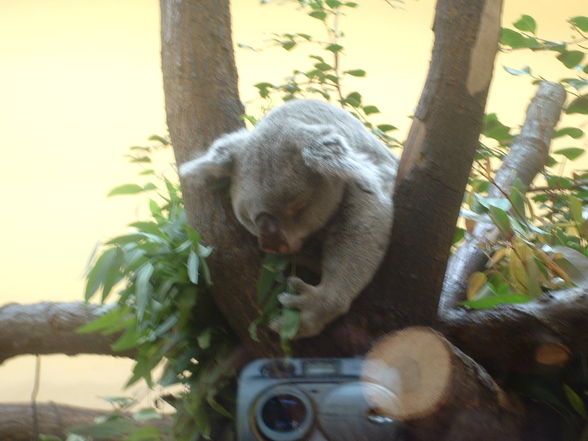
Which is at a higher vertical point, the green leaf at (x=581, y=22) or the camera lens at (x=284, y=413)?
the green leaf at (x=581, y=22)

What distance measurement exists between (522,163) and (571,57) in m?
0.48

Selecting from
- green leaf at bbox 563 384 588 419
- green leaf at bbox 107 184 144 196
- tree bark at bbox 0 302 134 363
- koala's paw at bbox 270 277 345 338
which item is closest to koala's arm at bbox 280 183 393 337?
koala's paw at bbox 270 277 345 338

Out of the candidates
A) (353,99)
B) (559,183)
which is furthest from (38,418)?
(559,183)

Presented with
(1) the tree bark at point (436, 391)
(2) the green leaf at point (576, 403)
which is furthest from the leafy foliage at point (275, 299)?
(2) the green leaf at point (576, 403)

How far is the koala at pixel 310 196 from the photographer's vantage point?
5.97 ft

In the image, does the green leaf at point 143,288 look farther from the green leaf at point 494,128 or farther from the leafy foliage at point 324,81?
the green leaf at point 494,128

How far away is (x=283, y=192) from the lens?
208 centimetres

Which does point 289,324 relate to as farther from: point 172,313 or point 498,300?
point 498,300

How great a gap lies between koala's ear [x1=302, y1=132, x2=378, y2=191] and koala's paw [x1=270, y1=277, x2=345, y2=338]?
1.23 feet

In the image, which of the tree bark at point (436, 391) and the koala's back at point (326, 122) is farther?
the koala's back at point (326, 122)

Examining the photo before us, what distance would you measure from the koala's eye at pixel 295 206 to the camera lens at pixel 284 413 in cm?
77

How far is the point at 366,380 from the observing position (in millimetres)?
1467

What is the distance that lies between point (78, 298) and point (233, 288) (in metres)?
1.76

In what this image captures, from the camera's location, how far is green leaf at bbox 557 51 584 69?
2.74m
